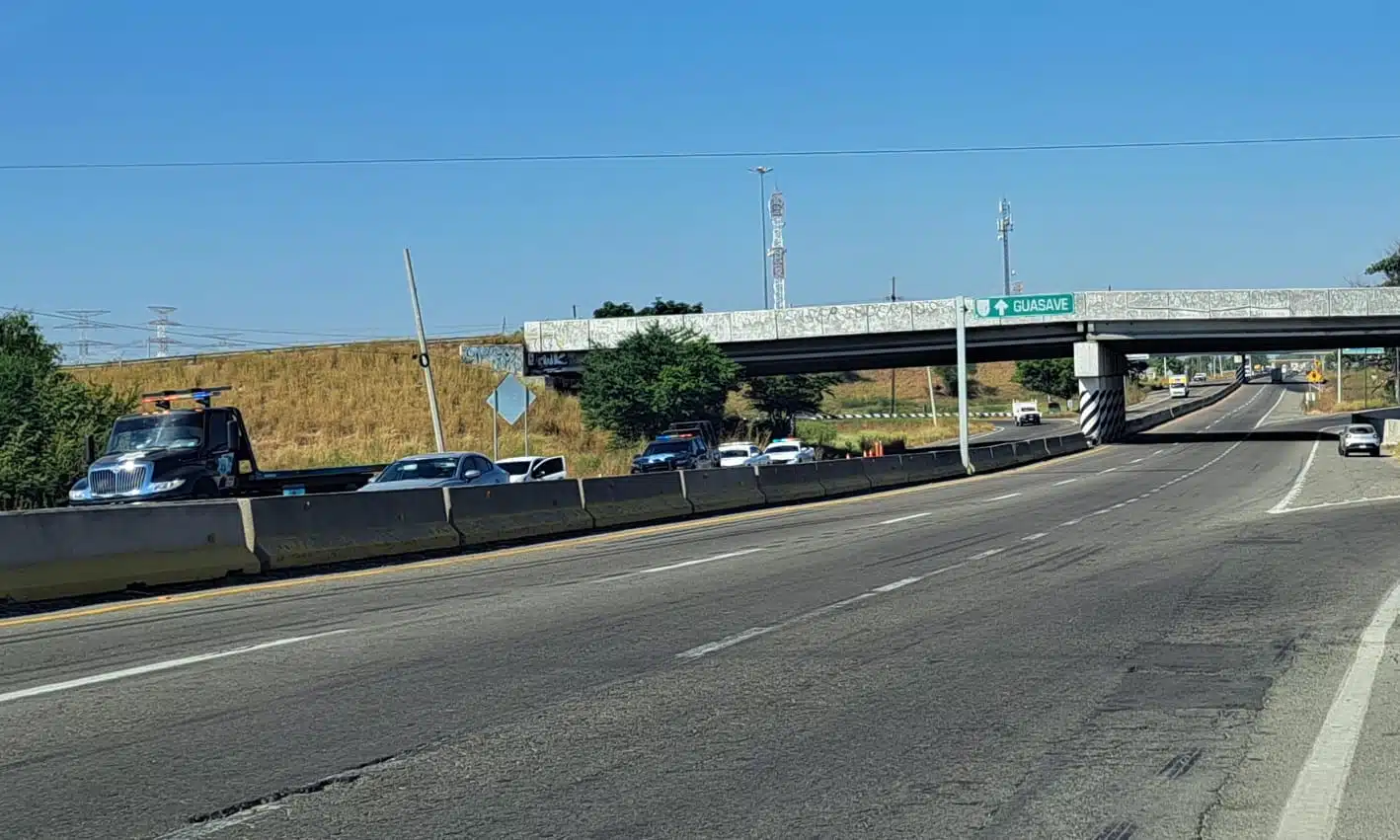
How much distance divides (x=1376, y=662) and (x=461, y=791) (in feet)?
Answer: 21.5

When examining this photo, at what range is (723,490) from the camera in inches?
1142

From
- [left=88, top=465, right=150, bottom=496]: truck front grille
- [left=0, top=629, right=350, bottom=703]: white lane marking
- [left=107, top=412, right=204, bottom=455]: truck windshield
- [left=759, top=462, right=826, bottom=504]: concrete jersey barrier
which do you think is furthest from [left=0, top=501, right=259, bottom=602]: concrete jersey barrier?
[left=759, top=462, right=826, bottom=504]: concrete jersey barrier

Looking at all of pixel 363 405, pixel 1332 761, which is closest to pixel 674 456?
pixel 1332 761

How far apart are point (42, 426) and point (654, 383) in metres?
27.0

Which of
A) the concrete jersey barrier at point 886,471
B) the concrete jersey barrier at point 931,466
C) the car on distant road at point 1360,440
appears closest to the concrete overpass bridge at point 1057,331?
the car on distant road at point 1360,440

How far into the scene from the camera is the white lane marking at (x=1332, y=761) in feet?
18.7

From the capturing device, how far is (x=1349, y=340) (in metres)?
66.9

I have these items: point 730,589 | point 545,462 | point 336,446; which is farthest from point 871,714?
point 336,446

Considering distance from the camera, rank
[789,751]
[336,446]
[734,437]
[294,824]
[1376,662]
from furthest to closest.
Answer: [734,437] → [336,446] → [1376,662] → [789,751] → [294,824]

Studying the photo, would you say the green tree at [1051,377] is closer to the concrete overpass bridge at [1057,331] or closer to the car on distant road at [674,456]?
the concrete overpass bridge at [1057,331]

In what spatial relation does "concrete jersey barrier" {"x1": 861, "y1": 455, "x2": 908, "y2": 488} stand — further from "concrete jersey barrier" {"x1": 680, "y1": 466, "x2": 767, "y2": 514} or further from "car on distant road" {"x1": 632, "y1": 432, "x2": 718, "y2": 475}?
"concrete jersey barrier" {"x1": 680, "y1": 466, "x2": 767, "y2": 514}

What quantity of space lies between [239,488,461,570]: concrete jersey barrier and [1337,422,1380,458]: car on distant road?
43.4m

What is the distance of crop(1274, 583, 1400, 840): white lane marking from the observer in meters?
5.70

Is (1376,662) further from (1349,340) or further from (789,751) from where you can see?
(1349,340)
